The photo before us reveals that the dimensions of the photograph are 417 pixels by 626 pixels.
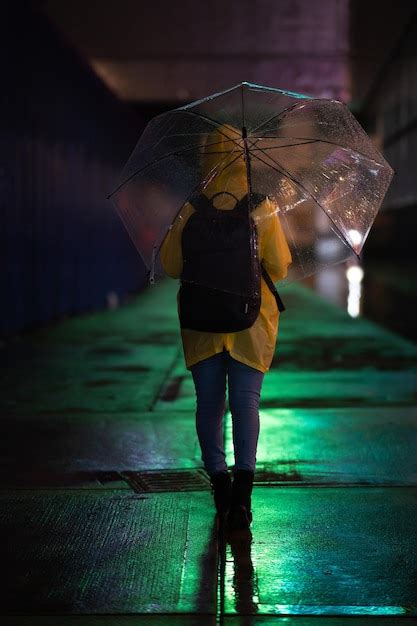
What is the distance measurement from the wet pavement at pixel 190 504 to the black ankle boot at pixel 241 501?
10cm

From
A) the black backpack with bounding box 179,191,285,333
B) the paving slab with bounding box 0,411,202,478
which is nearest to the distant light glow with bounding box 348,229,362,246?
the black backpack with bounding box 179,191,285,333

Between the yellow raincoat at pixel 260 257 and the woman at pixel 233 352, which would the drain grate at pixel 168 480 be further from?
the yellow raincoat at pixel 260 257

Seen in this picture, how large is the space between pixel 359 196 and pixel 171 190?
0.97 metres

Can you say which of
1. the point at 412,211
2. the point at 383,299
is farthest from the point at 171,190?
the point at 412,211

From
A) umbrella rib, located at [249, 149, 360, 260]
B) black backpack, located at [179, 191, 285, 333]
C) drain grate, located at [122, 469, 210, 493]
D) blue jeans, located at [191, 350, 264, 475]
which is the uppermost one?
umbrella rib, located at [249, 149, 360, 260]

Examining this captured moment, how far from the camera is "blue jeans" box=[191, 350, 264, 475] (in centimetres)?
470

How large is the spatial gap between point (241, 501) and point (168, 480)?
950mm

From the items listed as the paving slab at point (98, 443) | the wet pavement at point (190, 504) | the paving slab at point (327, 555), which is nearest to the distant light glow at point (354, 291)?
the wet pavement at point (190, 504)

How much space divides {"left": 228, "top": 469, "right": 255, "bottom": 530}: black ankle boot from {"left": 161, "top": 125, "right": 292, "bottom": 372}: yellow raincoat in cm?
53

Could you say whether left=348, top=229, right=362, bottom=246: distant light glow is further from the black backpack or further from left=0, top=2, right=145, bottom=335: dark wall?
left=0, top=2, right=145, bottom=335: dark wall

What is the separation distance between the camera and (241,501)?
4.63 m

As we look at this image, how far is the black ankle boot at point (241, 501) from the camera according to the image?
179 inches

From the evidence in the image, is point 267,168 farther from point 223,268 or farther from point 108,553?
point 108,553

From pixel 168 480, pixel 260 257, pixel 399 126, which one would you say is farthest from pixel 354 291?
pixel 260 257
